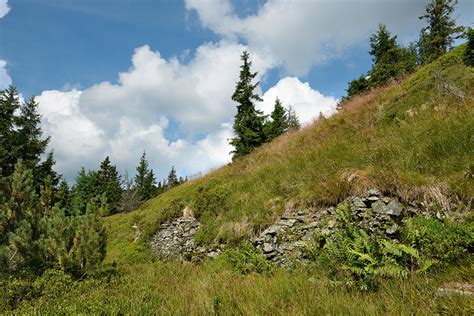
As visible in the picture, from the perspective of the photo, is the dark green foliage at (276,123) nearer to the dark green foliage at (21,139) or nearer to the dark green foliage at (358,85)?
the dark green foliage at (358,85)

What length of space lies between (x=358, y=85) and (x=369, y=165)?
23.2 m

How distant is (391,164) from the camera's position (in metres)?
6.17

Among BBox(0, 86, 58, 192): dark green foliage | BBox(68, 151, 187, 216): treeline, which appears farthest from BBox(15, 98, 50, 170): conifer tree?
BBox(68, 151, 187, 216): treeline

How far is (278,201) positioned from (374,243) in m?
3.89

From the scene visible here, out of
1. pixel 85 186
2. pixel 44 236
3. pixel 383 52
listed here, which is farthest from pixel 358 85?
pixel 85 186

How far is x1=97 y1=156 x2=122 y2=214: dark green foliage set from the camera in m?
48.8

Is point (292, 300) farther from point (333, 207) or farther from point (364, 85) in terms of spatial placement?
point (364, 85)

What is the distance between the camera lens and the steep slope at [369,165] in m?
5.39

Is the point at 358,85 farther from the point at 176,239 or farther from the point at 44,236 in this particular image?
the point at 44,236

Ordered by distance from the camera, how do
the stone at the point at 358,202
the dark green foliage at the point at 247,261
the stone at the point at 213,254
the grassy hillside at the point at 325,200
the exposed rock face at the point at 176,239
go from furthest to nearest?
the exposed rock face at the point at 176,239
the stone at the point at 213,254
the dark green foliage at the point at 247,261
the stone at the point at 358,202
the grassy hillside at the point at 325,200

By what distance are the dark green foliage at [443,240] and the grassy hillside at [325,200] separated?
0.20 meters

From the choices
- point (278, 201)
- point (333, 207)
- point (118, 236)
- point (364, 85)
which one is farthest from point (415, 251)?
point (364, 85)

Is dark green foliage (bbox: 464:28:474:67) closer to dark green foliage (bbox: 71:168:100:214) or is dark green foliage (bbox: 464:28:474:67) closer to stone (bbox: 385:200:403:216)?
stone (bbox: 385:200:403:216)

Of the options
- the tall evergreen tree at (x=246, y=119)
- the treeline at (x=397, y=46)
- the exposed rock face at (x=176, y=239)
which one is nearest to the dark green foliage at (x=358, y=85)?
the treeline at (x=397, y=46)
